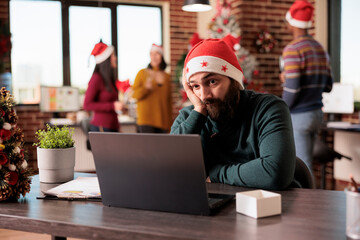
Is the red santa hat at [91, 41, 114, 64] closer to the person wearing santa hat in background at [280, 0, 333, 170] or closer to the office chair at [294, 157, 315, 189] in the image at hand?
the person wearing santa hat in background at [280, 0, 333, 170]

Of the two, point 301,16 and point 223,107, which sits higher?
point 301,16

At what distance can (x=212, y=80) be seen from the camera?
174cm

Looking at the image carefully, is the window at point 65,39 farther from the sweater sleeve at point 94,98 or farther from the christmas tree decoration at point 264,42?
the christmas tree decoration at point 264,42

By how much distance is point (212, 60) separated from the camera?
5.62 ft

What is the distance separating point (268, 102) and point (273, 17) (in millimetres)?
3919

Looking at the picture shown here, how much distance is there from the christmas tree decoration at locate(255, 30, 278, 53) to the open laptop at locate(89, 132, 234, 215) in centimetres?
418

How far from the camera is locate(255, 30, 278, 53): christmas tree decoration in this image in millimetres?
5168

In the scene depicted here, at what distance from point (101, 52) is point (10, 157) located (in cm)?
307

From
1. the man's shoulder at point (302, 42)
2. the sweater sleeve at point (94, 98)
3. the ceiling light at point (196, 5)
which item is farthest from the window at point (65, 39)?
the man's shoulder at point (302, 42)

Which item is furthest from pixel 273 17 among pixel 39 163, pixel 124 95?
pixel 39 163

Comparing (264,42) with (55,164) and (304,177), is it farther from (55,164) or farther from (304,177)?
(55,164)

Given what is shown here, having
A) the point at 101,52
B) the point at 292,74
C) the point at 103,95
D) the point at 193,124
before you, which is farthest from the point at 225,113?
the point at 101,52

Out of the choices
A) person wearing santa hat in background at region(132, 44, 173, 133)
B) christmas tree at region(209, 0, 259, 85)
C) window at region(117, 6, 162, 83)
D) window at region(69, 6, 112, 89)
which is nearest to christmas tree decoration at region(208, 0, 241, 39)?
christmas tree at region(209, 0, 259, 85)

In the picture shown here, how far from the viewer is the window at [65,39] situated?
6.32 m
